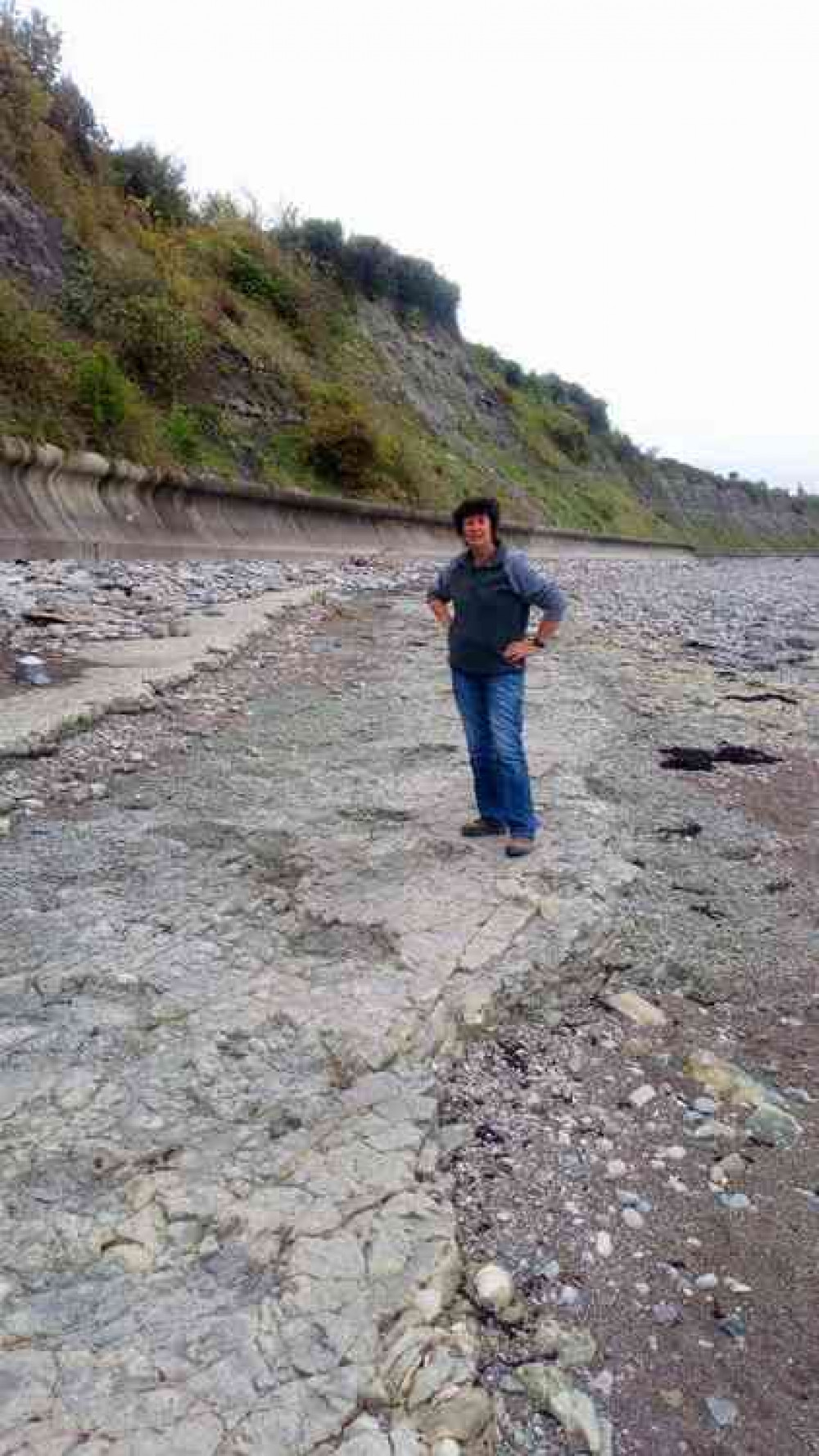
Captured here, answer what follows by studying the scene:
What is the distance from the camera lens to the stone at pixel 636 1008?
9.98 feet

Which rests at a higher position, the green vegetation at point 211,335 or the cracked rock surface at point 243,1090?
the green vegetation at point 211,335

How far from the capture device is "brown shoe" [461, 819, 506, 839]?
160 inches

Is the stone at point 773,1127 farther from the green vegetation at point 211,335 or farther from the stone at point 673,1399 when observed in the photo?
the green vegetation at point 211,335

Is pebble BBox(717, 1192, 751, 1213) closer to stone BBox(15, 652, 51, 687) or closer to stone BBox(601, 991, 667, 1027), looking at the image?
stone BBox(601, 991, 667, 1027)

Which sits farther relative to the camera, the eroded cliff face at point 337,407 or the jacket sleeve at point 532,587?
the eroded cliff face at point 337,407

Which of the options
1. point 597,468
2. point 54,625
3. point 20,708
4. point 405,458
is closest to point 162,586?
point 54,625

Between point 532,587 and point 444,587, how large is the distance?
1.32 ft

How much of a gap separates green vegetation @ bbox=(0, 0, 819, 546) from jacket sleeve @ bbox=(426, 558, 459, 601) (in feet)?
27.7

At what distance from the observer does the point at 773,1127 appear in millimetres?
2605

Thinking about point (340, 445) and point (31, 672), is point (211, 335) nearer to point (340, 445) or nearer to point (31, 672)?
point (340, 445)

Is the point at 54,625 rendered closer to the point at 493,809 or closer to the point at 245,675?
the point at 245,675

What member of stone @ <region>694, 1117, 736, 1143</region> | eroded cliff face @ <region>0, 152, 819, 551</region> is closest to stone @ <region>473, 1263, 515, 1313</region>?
stone @ <region>694, 1117, 736, 1143</region>

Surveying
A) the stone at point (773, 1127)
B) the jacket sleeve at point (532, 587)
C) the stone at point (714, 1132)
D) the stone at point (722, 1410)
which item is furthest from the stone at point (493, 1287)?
the jacket sleeve at point (532, 587)

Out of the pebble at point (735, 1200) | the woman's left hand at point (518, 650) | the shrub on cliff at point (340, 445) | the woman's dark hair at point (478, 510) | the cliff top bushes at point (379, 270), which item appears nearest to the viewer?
the pebble at point (735, 1200)
